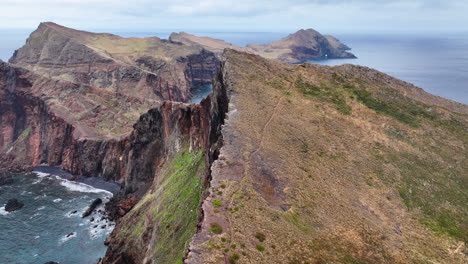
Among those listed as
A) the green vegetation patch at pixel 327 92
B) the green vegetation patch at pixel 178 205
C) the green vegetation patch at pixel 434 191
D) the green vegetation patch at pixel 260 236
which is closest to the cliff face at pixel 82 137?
the green vegetation patch at pixel 178 205

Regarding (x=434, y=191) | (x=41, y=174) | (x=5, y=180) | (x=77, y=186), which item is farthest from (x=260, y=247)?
(x=41, y=174)

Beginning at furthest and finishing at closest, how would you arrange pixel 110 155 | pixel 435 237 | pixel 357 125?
1. pixel 110 155
2. pixel 357 125
3. pixel 435 237

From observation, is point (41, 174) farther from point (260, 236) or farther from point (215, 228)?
point (260, 236)

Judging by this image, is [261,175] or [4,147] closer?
[261,175]

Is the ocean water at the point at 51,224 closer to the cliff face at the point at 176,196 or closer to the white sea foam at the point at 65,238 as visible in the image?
the white sea foam at the point at 65,238

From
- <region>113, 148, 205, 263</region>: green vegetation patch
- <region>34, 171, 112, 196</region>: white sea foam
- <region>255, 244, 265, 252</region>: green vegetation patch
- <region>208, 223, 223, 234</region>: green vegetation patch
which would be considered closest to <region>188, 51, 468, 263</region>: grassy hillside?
<region>255, 244, 265, 252</region>: green vegetation patch

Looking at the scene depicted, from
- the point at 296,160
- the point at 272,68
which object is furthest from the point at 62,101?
the point at 296,160

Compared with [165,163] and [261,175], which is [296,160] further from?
[165,163]
